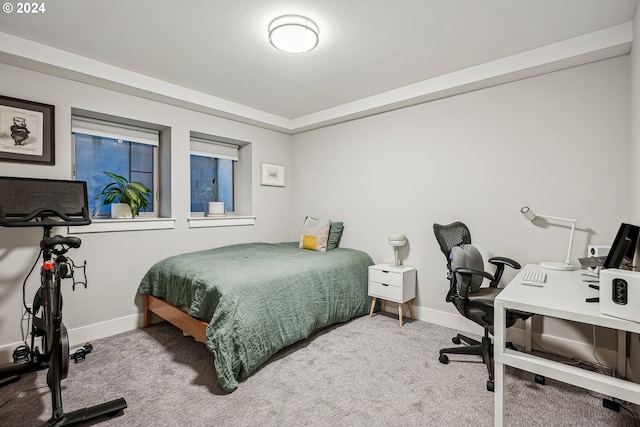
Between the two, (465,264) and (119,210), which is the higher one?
(119,210)

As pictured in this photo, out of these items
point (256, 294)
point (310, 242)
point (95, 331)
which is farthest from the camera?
point (310, 242)

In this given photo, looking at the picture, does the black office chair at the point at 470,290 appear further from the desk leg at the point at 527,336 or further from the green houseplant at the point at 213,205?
the green houseplant at the point at 213,205

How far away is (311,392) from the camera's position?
6.63 ft

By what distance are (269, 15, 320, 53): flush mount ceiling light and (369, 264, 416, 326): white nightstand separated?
2248 mm

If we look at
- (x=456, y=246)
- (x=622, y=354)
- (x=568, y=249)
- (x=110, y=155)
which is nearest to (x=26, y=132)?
(x=110, y=155)

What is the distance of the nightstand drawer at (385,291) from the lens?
3.16 metres

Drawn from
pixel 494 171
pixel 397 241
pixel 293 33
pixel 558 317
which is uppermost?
pixel 293 33

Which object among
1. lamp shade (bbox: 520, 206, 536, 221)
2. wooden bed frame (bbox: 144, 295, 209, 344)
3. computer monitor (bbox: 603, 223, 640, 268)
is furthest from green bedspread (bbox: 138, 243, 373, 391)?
computer monitor (bbox: 603, 223, 640, 268)

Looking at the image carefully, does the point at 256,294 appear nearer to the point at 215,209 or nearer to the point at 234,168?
the point at 215,209

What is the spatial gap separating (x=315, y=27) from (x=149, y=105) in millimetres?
2062

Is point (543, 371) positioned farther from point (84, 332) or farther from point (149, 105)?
point (149, 105)

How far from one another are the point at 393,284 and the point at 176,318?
2.08 m

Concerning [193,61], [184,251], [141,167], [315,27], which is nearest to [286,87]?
[193,61]

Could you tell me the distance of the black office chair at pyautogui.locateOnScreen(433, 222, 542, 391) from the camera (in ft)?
7.21
